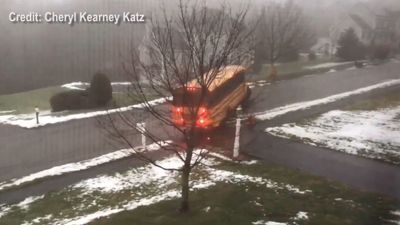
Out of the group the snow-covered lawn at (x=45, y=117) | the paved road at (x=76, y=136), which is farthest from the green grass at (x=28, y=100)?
the paved road at (x=76, y=136)

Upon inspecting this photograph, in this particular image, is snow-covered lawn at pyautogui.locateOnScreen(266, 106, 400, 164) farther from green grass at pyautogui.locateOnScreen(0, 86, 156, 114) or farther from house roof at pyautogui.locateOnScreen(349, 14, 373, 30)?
green grass at pyautogui.locateOnScreen(0, 86, 156, 114)

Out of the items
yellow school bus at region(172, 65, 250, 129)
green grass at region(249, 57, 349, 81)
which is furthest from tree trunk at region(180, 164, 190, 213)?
green grass at region(249, 57, 349, 81)

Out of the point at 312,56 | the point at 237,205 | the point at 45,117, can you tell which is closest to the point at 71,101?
the point at 45,117

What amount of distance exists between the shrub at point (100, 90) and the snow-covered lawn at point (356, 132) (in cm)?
678

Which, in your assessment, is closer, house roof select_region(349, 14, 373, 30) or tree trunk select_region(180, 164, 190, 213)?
tree trunk select_region(180, 164, 190, 213)

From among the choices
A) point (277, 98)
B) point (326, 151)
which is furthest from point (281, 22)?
point (326, 151)

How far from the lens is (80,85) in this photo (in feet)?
50.3

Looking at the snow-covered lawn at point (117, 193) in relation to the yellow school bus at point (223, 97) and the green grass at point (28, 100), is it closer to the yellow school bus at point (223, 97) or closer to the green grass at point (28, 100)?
the yellow school bus at point (223, 97)

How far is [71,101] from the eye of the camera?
51.1ft

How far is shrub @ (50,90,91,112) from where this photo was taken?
15.4m

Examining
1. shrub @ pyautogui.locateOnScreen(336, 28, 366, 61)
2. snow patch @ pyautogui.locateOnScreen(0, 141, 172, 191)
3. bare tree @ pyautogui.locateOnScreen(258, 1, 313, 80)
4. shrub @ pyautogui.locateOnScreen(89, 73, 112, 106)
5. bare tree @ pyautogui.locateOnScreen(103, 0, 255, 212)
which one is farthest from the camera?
shrub @ pyautogui.locateOnScreen(89, 73, 112, 106)

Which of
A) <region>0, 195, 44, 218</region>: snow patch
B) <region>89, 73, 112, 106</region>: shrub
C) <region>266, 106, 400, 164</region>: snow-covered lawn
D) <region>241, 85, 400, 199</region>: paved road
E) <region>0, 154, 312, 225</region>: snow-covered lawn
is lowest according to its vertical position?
<region>0, 195, 44, 218</region>: snow patch

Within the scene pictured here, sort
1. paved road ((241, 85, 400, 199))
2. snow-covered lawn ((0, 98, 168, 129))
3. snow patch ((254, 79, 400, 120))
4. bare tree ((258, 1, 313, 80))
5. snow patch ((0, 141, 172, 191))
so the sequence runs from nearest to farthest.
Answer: paved road ((241, 85, 400, 199))
snow patch ((0, 141, 172, 191))
bare tree ((258, 1, 313, 80))
snow patch ((254, 79, 400, 120))
snow-covered lawn ((0, 98, 168, 129))

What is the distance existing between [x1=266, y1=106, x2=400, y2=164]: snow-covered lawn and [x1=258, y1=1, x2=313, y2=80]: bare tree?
295 centimetres
